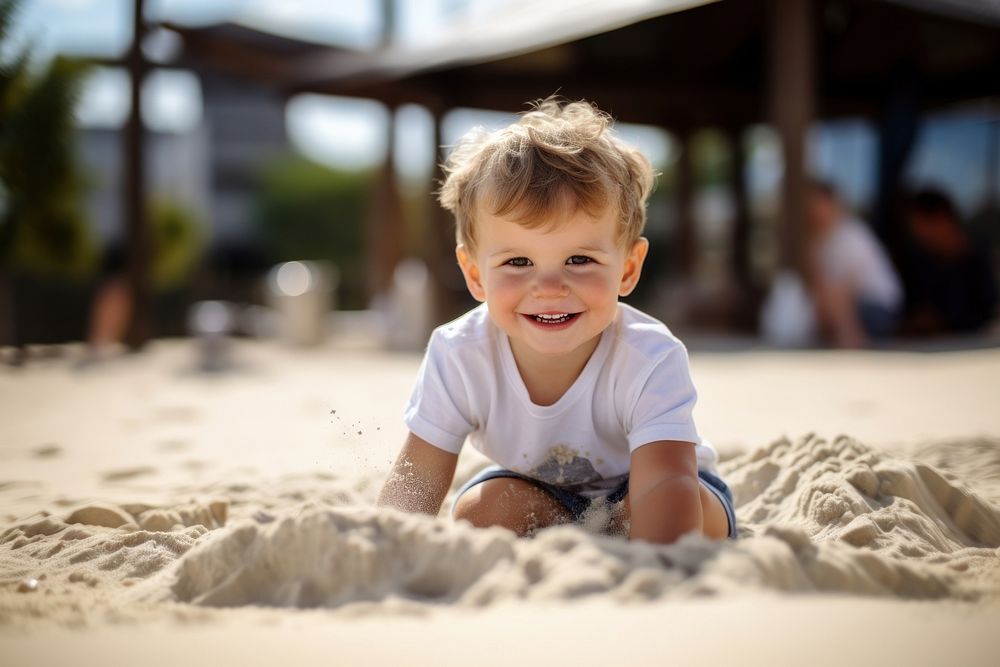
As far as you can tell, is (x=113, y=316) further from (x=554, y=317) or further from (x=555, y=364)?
(x=554, y=317)

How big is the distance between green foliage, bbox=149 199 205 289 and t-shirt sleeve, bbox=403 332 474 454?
57.5ft

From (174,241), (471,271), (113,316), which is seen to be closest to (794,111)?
(471,271)

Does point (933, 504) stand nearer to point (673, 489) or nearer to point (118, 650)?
point (673, 489)

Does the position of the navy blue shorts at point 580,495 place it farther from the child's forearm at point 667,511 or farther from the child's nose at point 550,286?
the child's nose at point 550,286

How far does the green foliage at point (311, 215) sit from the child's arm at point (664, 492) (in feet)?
74.1

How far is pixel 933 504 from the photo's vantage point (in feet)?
7.43

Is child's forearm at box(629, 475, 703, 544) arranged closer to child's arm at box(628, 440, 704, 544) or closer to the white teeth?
child's arm at box(628, 440, 704, 544)

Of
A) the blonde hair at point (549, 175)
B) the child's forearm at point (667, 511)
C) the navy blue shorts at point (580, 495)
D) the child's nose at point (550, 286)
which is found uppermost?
the blonde hair at point (549, 175)

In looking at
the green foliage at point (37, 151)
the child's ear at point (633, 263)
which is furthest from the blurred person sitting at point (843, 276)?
the green foliage at point (37, 151)

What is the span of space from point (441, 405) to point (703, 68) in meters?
8.48

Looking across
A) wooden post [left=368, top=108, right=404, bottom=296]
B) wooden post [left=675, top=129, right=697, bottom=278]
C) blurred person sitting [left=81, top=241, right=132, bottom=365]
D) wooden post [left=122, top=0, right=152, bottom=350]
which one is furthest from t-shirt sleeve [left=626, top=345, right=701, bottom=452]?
wooden post [left=675, top=129, right=697, bottom=278]

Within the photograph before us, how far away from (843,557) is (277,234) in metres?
24.7

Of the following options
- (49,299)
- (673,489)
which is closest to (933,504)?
(673,489)

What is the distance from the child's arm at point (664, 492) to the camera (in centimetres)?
179
